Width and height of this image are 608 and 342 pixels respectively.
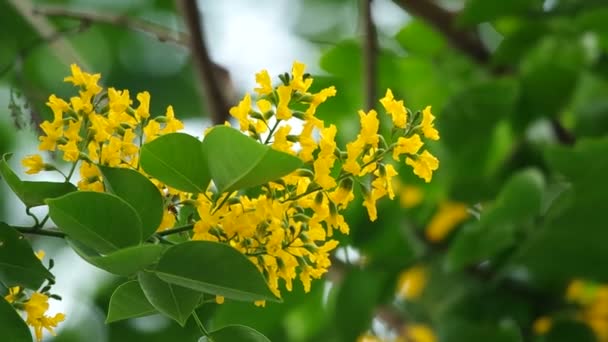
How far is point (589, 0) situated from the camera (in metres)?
1.19

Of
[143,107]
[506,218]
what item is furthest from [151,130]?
[506,218]

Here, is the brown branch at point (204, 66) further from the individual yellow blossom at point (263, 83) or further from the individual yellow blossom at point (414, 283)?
the individual yellow blossom at point (263, 83)

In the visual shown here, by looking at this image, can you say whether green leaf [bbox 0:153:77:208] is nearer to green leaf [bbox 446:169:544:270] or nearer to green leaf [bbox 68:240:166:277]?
green leaf [bbox 68:240:166:277]

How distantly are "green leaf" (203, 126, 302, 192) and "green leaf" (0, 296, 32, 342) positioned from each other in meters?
0.12

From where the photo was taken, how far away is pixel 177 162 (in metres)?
A: 0.45

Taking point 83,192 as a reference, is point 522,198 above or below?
below

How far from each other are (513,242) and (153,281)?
0.66 meters

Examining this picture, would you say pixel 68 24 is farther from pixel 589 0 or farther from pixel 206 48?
pixel 589 0

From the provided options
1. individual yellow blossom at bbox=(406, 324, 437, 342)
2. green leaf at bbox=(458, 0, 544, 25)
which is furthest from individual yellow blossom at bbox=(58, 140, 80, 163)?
individual yellow blossom at bbox=(406, 324, 437, 342)

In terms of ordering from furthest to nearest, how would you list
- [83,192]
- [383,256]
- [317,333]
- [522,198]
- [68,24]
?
[68,24]
[317,333]
[383,256]
[522,198]
[83,192]

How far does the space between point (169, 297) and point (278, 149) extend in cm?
9

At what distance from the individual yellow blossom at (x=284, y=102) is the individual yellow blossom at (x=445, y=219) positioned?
0.77m

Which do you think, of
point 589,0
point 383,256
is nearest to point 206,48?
point 383,256

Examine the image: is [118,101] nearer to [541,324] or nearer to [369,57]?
[369,57]
